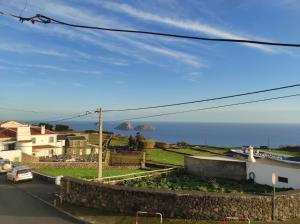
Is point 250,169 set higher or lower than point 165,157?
higher

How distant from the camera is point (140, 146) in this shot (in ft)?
229

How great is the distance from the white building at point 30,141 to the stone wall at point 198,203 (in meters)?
38.7

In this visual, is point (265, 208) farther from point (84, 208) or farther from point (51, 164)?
point (51, 164)

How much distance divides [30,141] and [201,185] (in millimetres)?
34637

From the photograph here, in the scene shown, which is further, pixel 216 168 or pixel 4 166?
pixel 4 166

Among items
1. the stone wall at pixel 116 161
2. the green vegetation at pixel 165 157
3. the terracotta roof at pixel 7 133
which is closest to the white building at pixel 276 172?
the green vegetation at pixel 165 157

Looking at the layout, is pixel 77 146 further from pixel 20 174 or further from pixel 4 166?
pixel 20 174

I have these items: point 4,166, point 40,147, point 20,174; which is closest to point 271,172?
point 20,174

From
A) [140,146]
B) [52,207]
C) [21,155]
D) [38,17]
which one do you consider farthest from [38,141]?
[38,17]

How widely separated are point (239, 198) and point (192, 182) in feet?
47.6

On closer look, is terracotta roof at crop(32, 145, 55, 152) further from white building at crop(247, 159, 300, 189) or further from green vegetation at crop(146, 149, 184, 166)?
white building at crop(247, 159, 300, 189)

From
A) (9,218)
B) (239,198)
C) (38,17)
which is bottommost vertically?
(9,218)

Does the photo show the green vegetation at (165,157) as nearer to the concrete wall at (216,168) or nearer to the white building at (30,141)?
the concrete wall at (216,168)

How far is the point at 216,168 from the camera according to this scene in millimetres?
36219
